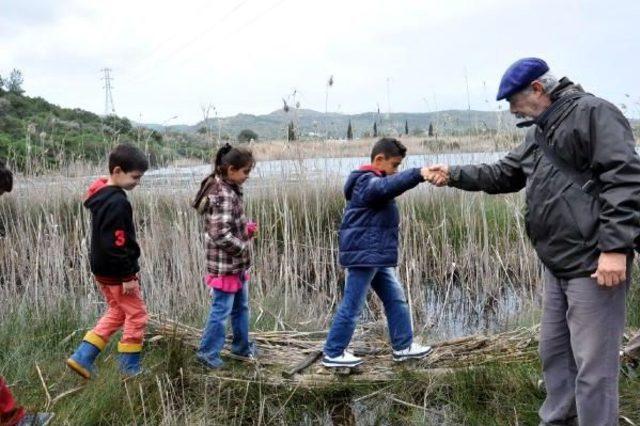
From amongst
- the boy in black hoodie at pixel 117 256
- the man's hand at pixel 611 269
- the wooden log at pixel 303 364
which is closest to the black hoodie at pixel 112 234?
the boy in black hoodie at pixel 117 256

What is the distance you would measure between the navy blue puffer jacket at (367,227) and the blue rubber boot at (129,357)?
1.20 meters

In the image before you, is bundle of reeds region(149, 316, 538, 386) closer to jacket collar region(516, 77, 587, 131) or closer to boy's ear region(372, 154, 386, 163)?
boy's ear region(372, 154, 386, 163)

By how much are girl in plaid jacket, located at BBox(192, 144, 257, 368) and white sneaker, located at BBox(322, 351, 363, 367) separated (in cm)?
60

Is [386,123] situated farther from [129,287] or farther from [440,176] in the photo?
[129,287]

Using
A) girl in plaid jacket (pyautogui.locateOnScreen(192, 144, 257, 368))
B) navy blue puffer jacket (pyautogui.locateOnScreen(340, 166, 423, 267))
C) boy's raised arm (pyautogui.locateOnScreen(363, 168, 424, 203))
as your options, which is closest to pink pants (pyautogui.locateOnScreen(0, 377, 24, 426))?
girl in plaid jacket (pyautogui.locateOnScreen(192, 144, 257, 368))

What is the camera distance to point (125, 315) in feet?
12.0

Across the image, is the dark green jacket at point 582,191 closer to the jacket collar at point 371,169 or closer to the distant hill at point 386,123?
the jacket collar at point 371,169

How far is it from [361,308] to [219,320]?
0.79 meters

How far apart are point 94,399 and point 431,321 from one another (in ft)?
10.3

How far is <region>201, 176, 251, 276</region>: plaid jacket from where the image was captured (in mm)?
3684

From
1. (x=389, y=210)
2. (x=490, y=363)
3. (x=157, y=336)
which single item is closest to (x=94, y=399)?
(x=157, y=336)

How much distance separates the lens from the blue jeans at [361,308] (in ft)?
12.1

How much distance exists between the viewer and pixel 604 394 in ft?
8.04

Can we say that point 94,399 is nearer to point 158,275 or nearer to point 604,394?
point 604,394
